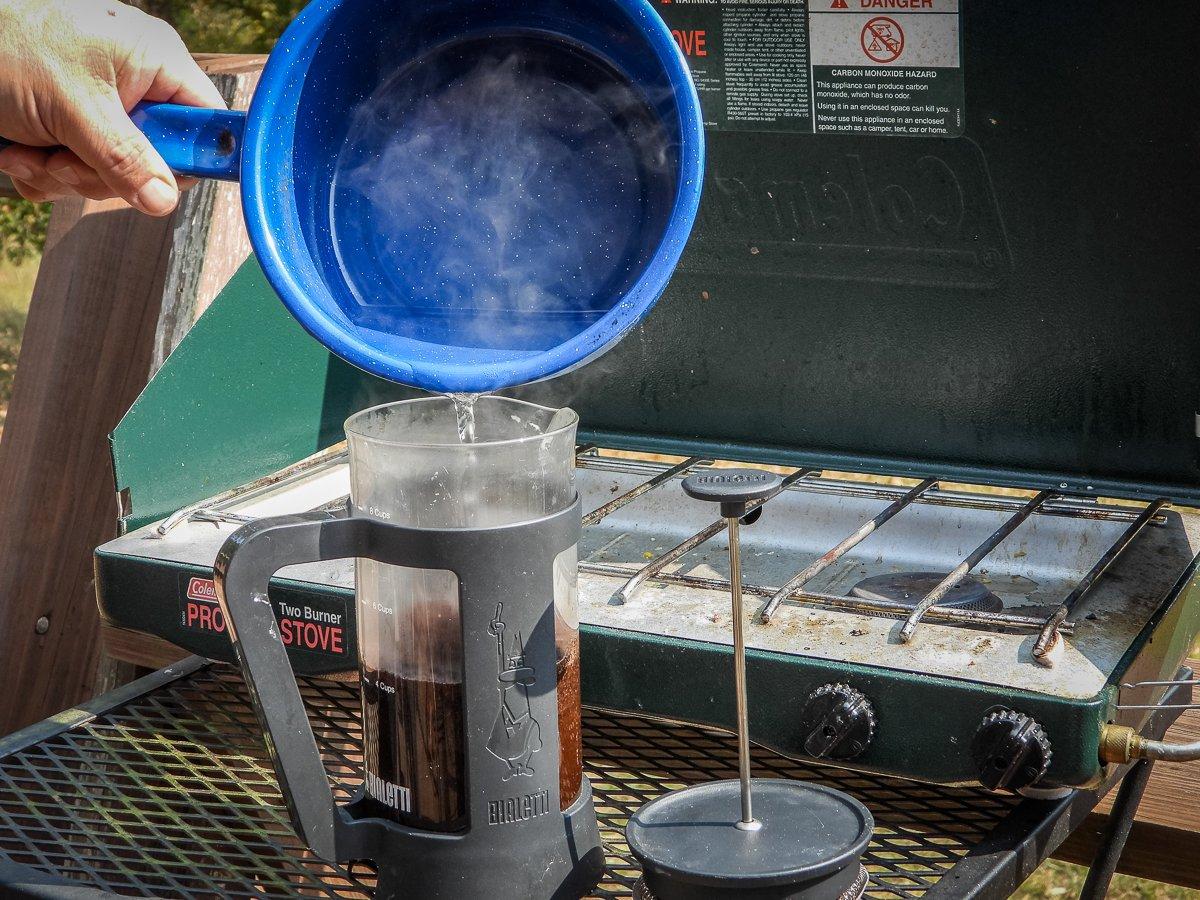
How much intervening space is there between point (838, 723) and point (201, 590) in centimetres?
66

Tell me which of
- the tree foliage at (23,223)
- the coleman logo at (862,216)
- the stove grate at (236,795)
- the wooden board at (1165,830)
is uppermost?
the tree foliage at (23,223)

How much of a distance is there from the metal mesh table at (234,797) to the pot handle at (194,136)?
0.55 m

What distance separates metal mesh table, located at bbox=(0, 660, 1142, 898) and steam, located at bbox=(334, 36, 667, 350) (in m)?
0.43

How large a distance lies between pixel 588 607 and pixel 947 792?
1.20 feet

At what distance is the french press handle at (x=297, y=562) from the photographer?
90 centimetres

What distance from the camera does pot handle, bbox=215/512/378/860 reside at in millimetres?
903

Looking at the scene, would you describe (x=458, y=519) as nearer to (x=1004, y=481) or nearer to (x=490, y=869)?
(x=490, y=869)

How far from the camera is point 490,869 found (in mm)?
970

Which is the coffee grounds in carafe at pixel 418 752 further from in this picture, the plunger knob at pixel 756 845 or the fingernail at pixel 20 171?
the fingernail at pixel 20 171

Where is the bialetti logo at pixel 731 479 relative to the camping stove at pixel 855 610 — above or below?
above

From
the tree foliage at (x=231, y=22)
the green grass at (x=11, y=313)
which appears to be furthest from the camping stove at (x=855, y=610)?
the green grass at (x=11, y=313)

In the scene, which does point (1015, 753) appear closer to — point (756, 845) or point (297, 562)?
point (756, 845)

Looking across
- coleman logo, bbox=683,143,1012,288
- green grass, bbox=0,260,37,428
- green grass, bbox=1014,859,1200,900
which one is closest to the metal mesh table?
coleman logo, bbox=683,143,1012,288

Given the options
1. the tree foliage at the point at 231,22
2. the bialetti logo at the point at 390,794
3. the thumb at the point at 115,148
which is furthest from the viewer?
the tree foliage at the point at 231,22
